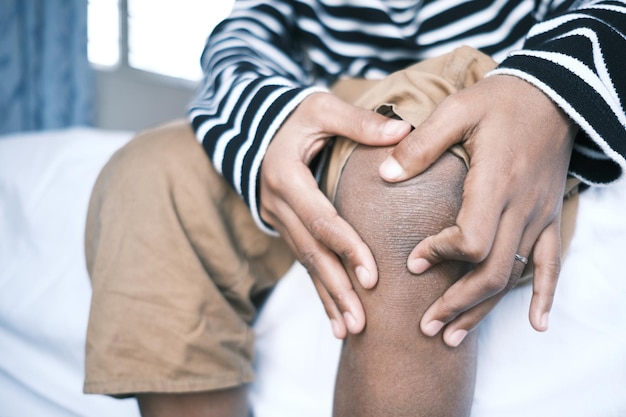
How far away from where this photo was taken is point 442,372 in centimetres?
47

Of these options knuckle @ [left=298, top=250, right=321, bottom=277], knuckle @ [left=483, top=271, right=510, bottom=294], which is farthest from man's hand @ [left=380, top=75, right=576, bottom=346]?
knuckle @ [left=298, top=250, right=321, bottom=277]

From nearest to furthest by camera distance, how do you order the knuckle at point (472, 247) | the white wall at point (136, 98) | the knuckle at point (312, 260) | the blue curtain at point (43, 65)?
the knuckle at point (472, 247) → the knuckle at point (312, 260) → the blue curtain at point (43, 65) → the white wall at point (136, 98)

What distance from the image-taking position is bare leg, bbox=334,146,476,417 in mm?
463

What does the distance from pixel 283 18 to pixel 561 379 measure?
63cm

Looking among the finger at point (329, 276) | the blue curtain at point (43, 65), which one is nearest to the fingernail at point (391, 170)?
the finger at point (329, 276)

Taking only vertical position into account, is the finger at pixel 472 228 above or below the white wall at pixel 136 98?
above

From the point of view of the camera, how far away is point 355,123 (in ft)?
1.68

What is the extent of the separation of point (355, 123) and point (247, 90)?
0.17 m

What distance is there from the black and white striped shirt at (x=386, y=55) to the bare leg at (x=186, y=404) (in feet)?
0.70

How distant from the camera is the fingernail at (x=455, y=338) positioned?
470 mm

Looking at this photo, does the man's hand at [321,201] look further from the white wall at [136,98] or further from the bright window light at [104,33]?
the bright window light at [104,33]

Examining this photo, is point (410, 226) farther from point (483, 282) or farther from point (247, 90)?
point (247, 90)

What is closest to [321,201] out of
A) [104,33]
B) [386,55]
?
[386,55]

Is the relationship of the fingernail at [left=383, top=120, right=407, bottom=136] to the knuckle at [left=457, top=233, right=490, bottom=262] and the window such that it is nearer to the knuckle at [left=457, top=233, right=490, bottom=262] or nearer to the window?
the knuckle at [left=457, top=233, right=490, bottom=262]
